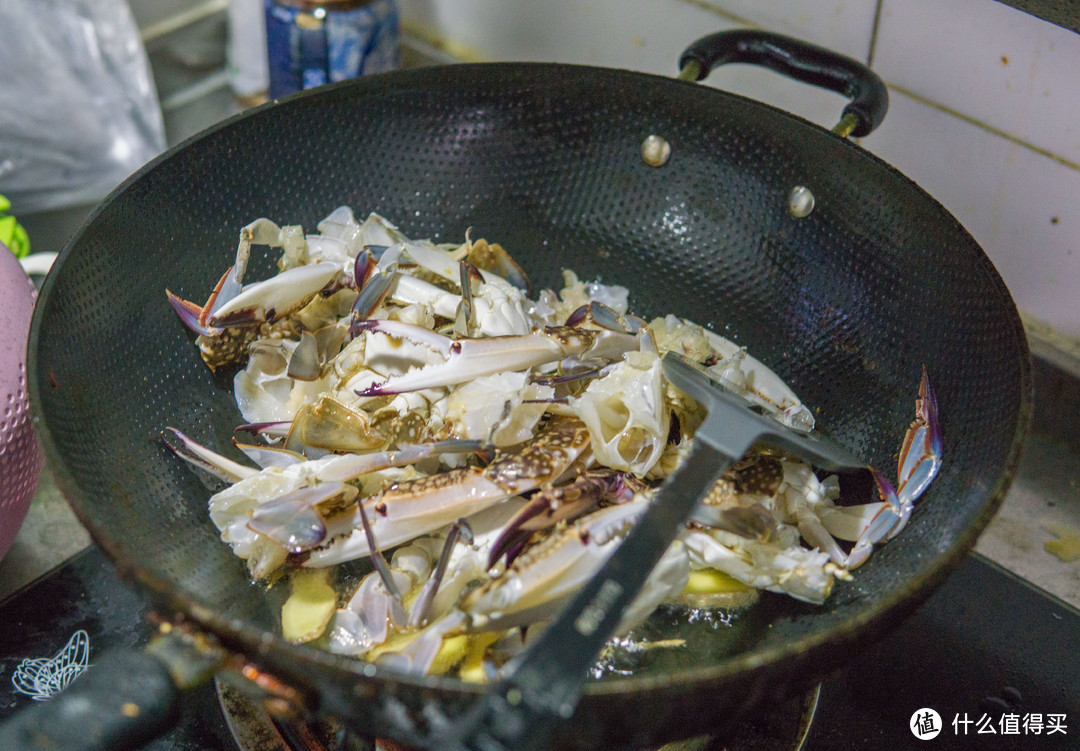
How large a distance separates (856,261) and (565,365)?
0.93ft

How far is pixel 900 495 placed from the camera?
69 cm

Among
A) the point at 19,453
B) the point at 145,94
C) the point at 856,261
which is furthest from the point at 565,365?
the point at 145,94

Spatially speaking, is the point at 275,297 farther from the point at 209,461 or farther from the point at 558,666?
the point at 558,666

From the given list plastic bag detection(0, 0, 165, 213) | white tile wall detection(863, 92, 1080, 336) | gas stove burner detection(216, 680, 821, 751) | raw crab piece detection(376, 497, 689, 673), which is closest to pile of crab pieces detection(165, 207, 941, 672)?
raw crab piece detection(376, 497, 689, 673)

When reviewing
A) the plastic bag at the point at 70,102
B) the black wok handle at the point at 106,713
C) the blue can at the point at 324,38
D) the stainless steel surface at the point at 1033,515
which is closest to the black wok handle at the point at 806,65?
the stainless steel surface at the point at 1033,515

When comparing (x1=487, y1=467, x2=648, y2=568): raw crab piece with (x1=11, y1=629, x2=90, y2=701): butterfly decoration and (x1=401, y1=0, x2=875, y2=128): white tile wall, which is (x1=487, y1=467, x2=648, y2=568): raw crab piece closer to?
(x1=11, y1=629, x2=90, y2=701): butterfly decoration

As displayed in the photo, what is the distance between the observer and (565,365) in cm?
78

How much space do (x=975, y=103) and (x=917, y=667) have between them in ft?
1.81

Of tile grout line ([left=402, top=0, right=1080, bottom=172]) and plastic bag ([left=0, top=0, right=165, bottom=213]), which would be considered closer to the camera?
tile grout line ([left=402, top=0, right=1080, bottom=172])

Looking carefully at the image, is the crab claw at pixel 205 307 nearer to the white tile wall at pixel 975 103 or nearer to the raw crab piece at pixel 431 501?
the raw crab piece at pixel 431 501

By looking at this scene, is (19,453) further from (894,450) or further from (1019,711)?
(1019,711)

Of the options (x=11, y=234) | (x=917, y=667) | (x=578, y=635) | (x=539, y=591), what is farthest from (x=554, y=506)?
Result: (x=11, y=234)

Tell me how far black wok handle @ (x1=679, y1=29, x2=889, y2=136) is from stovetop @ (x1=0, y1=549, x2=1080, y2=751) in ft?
1.42

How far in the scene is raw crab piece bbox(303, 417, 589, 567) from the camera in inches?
25.8
